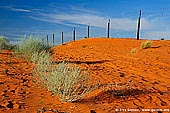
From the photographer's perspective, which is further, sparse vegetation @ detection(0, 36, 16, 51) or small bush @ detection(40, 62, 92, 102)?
sparse vegetation @ detection(0, 36, 16, 51)

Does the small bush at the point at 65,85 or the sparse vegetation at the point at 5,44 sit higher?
the sparse vegetation at the point at 5,44

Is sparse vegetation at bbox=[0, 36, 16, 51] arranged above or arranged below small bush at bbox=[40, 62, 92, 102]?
above

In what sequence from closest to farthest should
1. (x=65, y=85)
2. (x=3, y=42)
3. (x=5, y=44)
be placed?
(x=65, y=85), (x=3, y=42), (x=5, y=44)

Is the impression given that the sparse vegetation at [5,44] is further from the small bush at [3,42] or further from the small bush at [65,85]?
the small bush at [65,85]

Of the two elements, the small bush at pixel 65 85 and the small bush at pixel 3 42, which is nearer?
the small bush at pixel 65 85

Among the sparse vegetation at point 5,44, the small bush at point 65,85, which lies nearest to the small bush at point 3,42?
the sparse vegetation at point 5,44

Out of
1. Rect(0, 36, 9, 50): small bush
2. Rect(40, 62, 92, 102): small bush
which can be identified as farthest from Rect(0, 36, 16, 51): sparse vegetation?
Rect(40, 62, 92, 102): small bush

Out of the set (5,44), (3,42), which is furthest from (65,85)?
(5,44)

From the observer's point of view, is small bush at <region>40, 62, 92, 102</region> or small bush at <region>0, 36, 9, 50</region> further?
small bush at <region>0, 36, 9, 50</region>

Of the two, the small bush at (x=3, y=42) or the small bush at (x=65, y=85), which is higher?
the small bush at (x=3, y=42)

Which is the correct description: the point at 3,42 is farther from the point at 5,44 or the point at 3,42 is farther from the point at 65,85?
the point at 65,85

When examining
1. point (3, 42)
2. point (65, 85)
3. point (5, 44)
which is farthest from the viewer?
point (5, 44)

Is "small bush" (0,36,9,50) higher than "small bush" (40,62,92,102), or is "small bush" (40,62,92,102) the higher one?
"small bush" (0,36,9,50)

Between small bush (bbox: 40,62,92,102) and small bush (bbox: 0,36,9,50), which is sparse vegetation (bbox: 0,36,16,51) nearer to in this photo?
small bush (bbox: 0,36,9,50)
